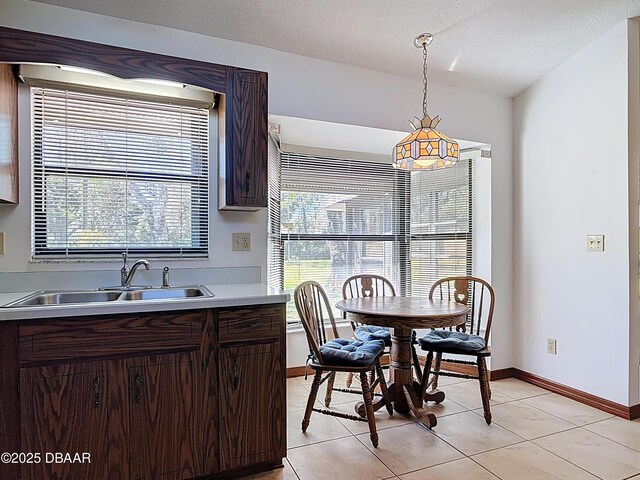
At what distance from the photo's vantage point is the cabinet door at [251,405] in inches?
71.8

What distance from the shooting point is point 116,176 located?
2287 millimetres

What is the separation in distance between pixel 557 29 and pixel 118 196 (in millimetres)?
2908

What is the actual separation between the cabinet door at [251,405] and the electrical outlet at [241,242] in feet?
A: 2.62

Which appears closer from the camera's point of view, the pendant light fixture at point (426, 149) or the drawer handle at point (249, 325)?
the drawer handle at point (249, 325)

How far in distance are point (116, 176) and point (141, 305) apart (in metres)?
0.99

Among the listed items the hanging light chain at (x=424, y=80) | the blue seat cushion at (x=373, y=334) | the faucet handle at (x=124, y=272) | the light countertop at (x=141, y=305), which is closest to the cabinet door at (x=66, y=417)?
the light countertop at (x=141, y=305)

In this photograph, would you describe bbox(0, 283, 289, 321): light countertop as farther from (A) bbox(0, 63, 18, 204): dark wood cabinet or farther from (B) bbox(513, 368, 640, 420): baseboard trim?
(B) bbox(513, 368, 640, 420): baseboard trim

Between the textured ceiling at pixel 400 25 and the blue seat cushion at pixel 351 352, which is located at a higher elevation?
the textured ceiling at pixel 400 25

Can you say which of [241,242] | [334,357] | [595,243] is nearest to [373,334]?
[334,357]

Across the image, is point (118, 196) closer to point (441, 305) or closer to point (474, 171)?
point (441, 305)

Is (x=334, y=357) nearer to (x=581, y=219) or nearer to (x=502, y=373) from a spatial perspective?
(x=502, y=373)

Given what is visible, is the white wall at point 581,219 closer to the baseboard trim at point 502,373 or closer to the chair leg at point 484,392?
the baseboard trim at point 502,373

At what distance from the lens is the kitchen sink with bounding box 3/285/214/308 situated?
1.94 meters

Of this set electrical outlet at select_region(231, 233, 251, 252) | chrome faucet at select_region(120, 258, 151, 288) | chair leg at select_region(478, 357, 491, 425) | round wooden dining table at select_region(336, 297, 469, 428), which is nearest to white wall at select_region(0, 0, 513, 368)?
electrical outlet at select_region(231, 233, 251, 252)
